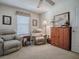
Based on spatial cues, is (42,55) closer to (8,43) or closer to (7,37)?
(8,43)

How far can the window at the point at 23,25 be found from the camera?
499 cm

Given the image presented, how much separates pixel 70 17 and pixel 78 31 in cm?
84

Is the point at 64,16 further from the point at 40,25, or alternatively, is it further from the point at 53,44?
the point at 40,25

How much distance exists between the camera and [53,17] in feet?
16.4

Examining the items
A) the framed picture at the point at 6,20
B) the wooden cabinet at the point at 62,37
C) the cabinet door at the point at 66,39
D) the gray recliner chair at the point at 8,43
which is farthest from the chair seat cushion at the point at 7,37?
the cabinet door at the point at 66,39

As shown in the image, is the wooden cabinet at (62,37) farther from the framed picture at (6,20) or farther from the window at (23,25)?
the framed picture at (6,20)

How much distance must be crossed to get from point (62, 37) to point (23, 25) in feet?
8.89

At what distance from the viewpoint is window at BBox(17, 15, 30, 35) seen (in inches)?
196

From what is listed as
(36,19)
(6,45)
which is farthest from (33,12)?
(6,45)

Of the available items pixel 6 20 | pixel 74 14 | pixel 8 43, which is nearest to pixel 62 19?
pixel 74 14

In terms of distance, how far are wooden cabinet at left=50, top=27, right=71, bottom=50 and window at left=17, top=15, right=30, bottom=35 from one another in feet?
6.27

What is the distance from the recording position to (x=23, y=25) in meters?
5.23

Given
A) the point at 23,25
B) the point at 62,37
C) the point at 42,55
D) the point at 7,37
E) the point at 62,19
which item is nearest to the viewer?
the point at 42,55

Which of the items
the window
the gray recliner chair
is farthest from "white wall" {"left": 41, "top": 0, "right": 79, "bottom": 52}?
→ the gray recliner chair
